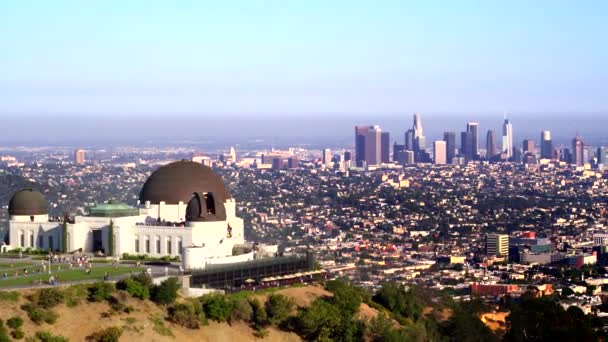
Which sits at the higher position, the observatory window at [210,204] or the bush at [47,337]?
the observatory window at [210,204]

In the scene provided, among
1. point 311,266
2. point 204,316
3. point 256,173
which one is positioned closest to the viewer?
point 204,316

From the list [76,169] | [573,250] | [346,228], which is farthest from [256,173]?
[573,250]

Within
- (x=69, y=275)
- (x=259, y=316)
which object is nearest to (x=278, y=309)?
(x=259, y=316)

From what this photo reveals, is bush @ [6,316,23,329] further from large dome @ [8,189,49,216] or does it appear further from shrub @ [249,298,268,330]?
large dome @ [8,189,49,216]

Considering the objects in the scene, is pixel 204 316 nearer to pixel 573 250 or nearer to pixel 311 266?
pixel 311 266

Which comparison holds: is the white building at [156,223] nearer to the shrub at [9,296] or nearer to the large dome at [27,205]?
the large dome at [27,205]

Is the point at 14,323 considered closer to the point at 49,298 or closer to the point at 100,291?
the point at 49,298

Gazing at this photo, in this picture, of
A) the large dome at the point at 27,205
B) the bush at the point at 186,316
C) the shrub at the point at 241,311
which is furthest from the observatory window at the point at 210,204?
the bush at the point at 186,316
